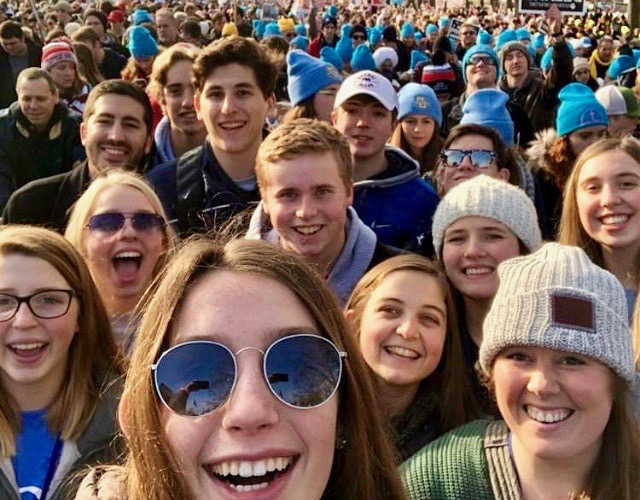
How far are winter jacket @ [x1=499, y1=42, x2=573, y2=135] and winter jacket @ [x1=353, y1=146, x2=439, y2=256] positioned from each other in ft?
13.8

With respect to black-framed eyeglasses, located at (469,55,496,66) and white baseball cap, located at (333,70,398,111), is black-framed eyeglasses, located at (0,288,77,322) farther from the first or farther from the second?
black-framed eyeglasses, located at (469,55,496,66)

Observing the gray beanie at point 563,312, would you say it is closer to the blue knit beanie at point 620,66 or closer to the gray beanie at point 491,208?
the gray beanie at point 491,208

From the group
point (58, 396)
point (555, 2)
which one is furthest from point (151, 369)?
point (555, 2)

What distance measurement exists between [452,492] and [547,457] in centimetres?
26

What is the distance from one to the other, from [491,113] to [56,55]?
13.7 ft

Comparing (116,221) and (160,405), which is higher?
(116,221)

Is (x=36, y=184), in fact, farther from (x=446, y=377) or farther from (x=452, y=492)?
(x=452, y=492)

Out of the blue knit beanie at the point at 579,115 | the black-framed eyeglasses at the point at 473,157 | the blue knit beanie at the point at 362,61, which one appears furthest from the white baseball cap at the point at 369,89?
the blue knit beanie at the point at 362,61

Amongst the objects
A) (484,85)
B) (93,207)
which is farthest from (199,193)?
(484,85)

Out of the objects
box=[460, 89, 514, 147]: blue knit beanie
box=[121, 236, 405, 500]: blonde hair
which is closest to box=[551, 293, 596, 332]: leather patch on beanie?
box=[121, 236, 405, 500]: blonde hair

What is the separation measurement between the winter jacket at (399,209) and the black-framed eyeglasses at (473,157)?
0.95 feet

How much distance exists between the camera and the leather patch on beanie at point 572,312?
Result: 2195mm

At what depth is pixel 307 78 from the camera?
18.5ft

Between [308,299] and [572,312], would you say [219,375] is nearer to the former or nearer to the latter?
[308,299]
